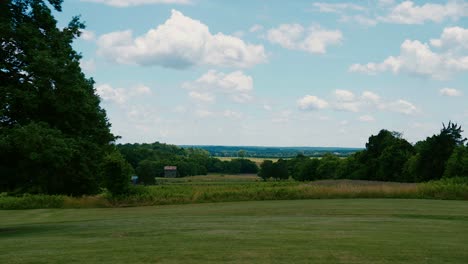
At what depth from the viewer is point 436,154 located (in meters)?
91.6

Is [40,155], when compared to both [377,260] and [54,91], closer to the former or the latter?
[54,91]

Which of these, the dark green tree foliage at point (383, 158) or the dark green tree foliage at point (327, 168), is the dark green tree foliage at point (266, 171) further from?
the dark green tree foliage at point (383, 158)

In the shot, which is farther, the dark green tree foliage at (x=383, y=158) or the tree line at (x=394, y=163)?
the dark green tree foliage at (x=383, y=158)

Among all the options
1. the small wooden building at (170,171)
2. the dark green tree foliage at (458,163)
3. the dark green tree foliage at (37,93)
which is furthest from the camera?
the small wooden building at (170,171)

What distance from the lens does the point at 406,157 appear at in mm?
107812

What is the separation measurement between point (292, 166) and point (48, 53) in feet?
511

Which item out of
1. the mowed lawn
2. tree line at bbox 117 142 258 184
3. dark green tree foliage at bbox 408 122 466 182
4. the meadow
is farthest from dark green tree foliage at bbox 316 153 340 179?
the mowed lawn

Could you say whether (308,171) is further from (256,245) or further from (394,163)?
(256,245)

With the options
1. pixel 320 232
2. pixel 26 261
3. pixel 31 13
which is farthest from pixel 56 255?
pixel 31 13

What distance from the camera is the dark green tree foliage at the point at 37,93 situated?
20.6 m

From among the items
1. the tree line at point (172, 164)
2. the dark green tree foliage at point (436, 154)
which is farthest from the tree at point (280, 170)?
the dark green tree foliage at point (436, 154)

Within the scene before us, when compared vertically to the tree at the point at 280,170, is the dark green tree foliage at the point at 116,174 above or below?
above

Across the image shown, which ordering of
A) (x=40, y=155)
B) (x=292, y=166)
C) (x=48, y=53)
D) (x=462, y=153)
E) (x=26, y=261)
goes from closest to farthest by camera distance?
(x=26, y=261) < (x=40, y=155) < (x=48, y=53) < (x=462, y=153) < (x=292, y=166)

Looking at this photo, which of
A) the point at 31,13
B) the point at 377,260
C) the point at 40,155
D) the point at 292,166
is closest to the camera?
the point at 377,260
